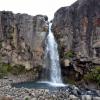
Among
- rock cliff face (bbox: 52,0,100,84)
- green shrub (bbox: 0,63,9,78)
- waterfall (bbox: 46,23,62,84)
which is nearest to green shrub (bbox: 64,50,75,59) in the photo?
rock cliff face (bbox: 52,0,100,84)

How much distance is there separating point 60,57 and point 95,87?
361 inches

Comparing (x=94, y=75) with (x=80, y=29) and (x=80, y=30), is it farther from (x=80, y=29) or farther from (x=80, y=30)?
(x=80, y=29)

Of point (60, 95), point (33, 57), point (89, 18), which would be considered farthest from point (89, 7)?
point (60, 95)

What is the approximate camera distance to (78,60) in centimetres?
4019

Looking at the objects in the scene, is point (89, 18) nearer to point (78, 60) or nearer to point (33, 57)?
point (78, 60)

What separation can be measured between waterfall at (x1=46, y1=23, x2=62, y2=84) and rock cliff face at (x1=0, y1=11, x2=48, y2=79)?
91cm

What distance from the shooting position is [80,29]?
41.4 m

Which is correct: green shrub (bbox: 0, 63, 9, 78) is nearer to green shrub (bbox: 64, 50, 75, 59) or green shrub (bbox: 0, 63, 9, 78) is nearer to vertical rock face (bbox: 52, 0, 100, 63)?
vertical rock face (bbox: 52, 0, 100, 63)

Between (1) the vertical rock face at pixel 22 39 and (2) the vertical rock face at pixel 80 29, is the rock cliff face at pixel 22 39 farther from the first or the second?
(2) the vertical rock face at pixel 80 29

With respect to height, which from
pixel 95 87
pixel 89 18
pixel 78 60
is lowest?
pixel 95 87

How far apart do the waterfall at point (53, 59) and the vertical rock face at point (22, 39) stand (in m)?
0.92

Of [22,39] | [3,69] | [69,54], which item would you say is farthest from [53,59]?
[3,69]

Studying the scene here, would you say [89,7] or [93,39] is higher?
[89,7]

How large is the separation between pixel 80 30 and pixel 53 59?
19.2 feet
